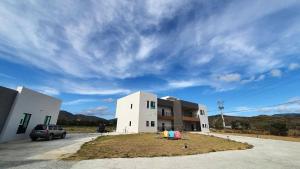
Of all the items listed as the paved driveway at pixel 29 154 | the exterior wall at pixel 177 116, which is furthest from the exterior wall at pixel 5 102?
the exterior wall at pixel 177 116

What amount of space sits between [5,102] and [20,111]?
2100 mm

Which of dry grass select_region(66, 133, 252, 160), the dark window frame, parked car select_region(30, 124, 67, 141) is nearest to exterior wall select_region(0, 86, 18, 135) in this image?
parked car select_region(30, 124, 67, 141)

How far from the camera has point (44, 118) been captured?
2205 centimetres

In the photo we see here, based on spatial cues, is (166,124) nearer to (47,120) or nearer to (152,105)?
(152,105)

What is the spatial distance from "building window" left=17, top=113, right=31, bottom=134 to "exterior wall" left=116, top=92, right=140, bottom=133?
67.8 ft

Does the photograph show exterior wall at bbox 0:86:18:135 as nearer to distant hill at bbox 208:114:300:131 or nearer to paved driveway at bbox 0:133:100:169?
paved driveway at bbox 0:133:100:169

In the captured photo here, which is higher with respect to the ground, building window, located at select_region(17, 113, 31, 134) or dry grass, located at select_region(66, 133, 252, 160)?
building window, located at select_region(17, 113, 31, 134)

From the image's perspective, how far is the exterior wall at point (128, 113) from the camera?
36956mm

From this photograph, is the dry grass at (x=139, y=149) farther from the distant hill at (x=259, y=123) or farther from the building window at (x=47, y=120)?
the distant hill at (x=259, y=123)

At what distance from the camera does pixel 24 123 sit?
1852cm

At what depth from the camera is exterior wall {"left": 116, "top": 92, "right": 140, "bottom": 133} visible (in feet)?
121

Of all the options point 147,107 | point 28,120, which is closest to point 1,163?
point 28,120

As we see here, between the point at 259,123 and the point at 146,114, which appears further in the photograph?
the point at 259,123

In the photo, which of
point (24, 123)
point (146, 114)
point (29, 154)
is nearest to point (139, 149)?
point (29, 154)
